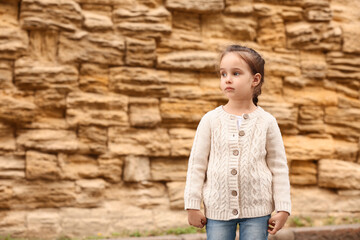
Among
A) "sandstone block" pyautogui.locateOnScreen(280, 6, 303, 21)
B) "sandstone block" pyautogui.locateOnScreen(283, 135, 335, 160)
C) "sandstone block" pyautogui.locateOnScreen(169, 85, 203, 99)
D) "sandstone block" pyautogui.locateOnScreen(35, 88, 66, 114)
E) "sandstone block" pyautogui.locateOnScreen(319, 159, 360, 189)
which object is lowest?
"sandstone block" pyautogui.locateOnScreen(319, 159, 360, 189)

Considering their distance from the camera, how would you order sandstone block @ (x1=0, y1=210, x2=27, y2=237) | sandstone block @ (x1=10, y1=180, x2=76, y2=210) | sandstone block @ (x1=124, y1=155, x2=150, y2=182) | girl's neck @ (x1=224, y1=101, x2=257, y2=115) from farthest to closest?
sandstone block @ (x1=124, y1=155, x2=150, y2=182) → sandstone block @ (x1=10, y1=180, x2=76, y2=210) → sandstone block @ (x1=0, y1=210, x2=27, y2=237) → girl's neck @ (x1=224, y1=101, x2=257, y2=115)

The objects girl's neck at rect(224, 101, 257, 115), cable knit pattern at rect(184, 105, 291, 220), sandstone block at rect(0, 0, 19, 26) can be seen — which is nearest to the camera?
cable knit pattern at rect(184, 105, 291, 220)

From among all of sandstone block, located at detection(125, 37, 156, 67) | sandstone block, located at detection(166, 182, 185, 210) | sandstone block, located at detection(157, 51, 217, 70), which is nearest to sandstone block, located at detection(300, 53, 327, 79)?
sandstone block, located at detection(157, 51, 217, 70)

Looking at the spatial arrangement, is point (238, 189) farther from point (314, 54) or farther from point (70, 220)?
point (314, 54)

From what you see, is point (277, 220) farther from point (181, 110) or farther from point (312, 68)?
point (312, 68)

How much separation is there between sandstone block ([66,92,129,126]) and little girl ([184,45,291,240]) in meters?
2.79

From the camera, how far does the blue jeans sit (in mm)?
2271

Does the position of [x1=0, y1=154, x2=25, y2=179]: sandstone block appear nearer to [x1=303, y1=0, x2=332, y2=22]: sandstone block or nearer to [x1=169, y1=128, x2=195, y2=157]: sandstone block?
[x1=169, y1=128, x2=195, y2=157]: sandstone block

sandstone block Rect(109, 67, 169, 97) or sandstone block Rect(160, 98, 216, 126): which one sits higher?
sandstone block Rect(109, 67, 169, 97)

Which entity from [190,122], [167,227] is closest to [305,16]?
[190,122]

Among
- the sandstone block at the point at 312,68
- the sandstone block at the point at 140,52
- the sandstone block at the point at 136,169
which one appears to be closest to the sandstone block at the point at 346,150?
the sandstone block at the point at 312,68

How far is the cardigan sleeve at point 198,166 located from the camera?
2297 mm

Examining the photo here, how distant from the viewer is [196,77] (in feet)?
17.7

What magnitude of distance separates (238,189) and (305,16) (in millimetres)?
4044
